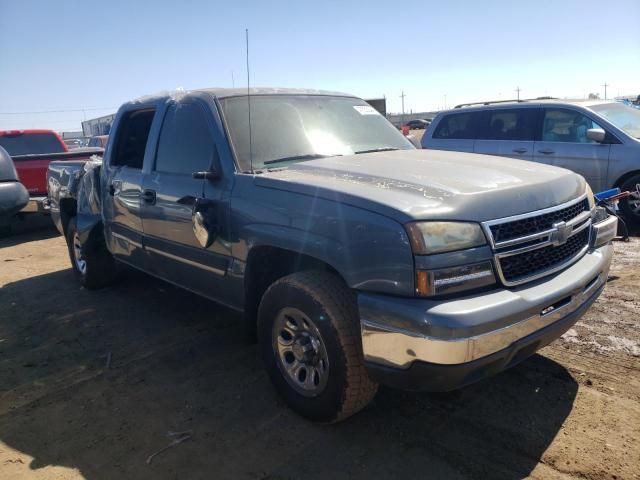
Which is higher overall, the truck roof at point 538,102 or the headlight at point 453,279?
the truck roof at point 538,102

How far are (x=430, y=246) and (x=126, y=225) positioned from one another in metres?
3.20

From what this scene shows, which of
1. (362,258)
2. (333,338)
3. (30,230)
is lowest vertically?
(30,230)

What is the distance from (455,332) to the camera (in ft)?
7.26

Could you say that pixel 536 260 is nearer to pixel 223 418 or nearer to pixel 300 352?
pixel 300 352

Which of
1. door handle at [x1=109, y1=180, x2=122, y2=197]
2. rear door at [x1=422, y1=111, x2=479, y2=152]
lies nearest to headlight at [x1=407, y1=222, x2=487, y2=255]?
door handle at [x1=109, y1=180, x2=122, y2=197]

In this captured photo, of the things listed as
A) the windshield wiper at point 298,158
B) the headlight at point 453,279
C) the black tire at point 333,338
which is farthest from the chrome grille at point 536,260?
the windshield wiper at point 298,158

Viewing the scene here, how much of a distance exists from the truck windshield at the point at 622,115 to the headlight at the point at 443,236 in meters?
5.90

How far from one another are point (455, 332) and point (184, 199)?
7.18ft

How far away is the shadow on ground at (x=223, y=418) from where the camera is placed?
8.47 ft

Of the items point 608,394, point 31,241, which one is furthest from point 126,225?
point 31,241

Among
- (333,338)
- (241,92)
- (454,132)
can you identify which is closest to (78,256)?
(241,92)

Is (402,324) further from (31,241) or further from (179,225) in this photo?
(31,241)

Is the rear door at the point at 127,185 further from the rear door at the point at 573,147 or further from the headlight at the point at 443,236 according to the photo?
the rear door at the point at 573,147

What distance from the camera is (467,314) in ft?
7.34
